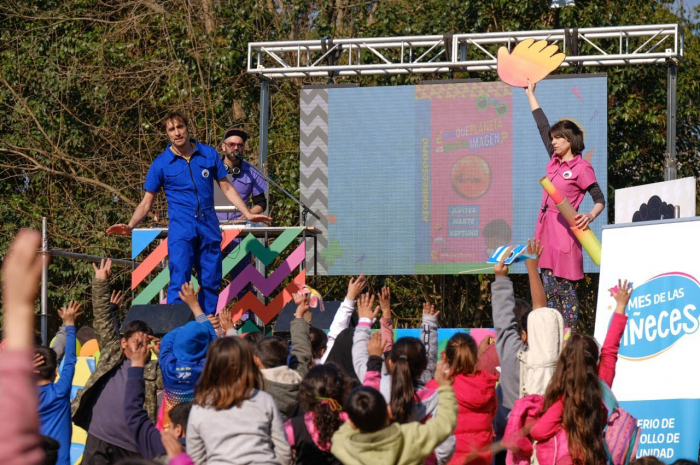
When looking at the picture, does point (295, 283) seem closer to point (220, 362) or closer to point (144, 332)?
point (144, 332)

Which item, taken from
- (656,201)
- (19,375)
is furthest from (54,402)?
(656,201)

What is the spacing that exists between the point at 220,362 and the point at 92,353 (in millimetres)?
3781

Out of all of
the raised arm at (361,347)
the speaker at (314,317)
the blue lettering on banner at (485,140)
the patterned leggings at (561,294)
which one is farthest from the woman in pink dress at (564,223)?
the blue lettering on banner at (485,140)

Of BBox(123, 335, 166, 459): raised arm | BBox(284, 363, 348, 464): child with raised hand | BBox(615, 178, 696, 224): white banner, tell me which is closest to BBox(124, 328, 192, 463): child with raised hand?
BBox(123, 335, 166, 459): raised arm

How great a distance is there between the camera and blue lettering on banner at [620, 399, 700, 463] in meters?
4.82

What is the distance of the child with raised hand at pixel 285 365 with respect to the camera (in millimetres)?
4016

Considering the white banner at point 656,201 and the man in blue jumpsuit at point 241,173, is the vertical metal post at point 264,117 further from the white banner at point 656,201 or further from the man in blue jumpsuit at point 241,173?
the white banner at point 656,201

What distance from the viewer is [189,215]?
21.2ft

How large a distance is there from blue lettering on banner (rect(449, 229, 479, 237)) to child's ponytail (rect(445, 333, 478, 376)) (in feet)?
20.0

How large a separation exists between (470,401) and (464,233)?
6.22m

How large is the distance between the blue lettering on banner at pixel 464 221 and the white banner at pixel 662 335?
4689mm

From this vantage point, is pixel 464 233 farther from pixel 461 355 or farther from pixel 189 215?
pixel 461 355

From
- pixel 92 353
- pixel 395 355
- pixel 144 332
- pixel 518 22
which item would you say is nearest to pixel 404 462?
pixel 395 355

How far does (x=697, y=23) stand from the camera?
49.0 feet
